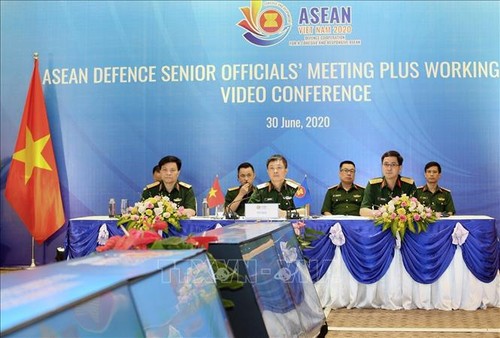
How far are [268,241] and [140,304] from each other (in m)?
0.99

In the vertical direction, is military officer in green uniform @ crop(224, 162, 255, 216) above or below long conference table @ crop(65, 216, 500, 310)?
above

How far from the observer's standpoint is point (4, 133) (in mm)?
6816

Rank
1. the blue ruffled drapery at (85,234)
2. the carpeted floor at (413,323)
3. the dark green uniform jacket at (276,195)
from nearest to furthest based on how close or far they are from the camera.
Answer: the carpeted floor at (413,323), the blue ruffled drapery at (85,234), the dark green uniform jacket at (276,195)

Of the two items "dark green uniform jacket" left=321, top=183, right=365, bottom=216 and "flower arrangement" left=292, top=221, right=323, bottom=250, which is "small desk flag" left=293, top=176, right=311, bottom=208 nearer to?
"dark green uniform jacket" left=321, top=183, right=365, bottom=216

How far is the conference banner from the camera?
6.25m

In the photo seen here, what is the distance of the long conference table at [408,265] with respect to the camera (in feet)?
15.0

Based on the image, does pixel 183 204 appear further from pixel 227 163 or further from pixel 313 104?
pixel 313 104

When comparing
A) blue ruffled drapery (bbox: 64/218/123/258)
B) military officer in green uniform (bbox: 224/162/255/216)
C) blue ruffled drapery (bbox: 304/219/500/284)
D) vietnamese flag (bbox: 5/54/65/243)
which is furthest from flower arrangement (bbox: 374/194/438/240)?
vietnamese flag (bbox: 5/54/65/243)

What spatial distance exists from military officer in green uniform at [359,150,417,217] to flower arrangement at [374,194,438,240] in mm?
669

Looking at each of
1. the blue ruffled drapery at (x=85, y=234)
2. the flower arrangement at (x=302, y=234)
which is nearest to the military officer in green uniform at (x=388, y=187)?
the blue ruffled drapery at (x=85, y=234)

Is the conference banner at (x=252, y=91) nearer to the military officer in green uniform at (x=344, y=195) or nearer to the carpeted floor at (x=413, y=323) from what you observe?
the military officer in green uniform at (x=344, y=195)

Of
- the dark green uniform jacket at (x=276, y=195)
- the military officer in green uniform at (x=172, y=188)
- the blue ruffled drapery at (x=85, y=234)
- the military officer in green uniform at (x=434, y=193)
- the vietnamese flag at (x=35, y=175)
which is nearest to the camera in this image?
the blue ruffled drapery at (x=85, y=234)

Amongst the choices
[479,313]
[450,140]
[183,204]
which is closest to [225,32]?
[183,204]

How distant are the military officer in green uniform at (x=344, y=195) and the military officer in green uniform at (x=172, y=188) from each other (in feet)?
4.13
